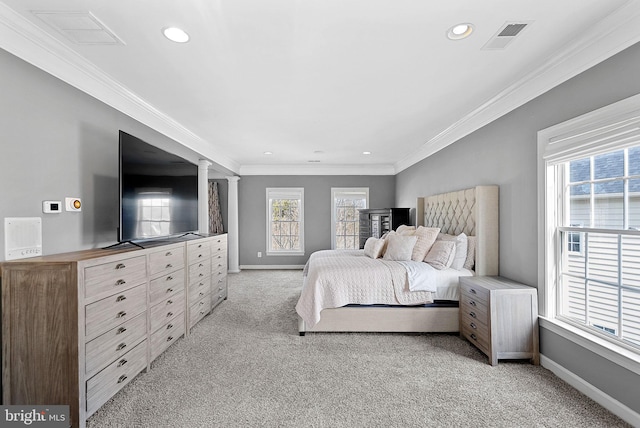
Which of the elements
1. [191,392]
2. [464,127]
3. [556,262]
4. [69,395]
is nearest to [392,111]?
[464,127]

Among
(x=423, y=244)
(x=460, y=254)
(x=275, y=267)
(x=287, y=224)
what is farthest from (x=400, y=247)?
(x=275, y=267)

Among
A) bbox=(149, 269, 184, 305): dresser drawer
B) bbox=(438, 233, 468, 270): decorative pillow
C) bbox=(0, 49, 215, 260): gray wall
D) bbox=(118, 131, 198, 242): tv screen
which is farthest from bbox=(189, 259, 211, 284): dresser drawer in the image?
bbox=(438, 233, 468, 270): decorative pillow

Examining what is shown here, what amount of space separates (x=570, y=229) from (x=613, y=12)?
4.92 ft

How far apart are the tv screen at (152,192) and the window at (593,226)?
11.9 feet

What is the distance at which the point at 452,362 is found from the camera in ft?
8.91

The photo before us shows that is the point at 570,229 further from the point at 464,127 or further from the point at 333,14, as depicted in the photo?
the point at 333,14

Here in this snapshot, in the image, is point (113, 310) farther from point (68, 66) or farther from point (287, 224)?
point (287, 224)

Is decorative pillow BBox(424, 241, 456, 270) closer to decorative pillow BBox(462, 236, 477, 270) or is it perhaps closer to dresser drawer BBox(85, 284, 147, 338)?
decorative pillow BBox(462, 236, 477, 270)

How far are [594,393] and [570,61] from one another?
7.96 feet

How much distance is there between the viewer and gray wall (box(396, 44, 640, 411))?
6.37 ft

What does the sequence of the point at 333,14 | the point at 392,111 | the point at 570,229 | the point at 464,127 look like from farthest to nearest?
the point at 464,127
the point at 392,111
the point at 570,229
the point at 333,14

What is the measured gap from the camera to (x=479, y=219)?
11.0 ft

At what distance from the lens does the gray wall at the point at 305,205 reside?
24.3 feet

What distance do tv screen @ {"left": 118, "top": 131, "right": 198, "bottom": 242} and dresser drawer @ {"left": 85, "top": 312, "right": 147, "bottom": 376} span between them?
0.74 m
